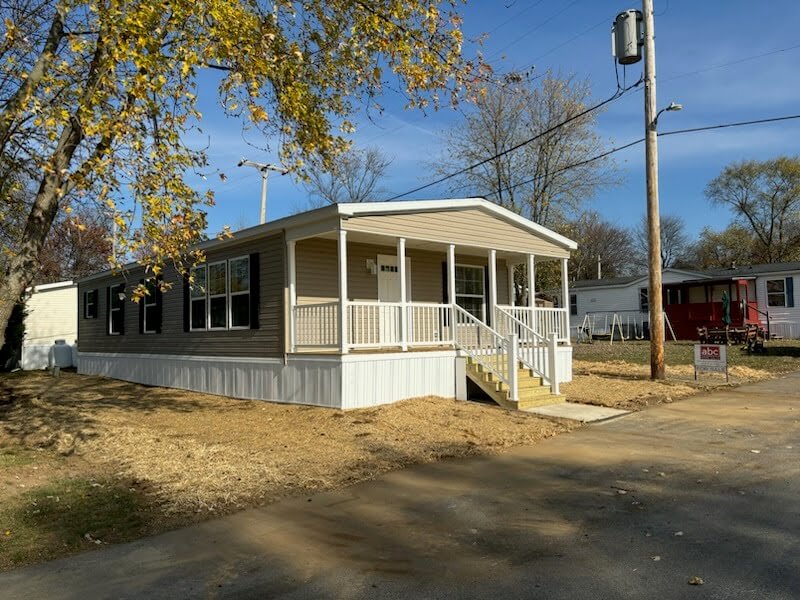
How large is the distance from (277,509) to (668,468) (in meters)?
→ 4.08

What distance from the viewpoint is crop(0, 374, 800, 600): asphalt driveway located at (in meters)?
3.84

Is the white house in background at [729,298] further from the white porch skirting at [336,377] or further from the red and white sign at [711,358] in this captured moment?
the white porch skirting at [336,377]

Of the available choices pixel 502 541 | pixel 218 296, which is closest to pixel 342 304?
pixel 218 296

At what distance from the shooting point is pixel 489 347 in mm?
12172

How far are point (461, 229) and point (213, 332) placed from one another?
5791 mm

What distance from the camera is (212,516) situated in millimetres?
5520

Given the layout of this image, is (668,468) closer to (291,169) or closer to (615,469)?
(615,469)

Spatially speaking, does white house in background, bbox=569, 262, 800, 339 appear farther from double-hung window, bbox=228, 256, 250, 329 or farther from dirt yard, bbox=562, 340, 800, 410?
double-hung window, bbox=228, 256, 250, 329

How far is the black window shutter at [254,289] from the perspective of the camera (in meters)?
12.3

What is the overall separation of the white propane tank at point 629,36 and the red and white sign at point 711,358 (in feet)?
21.7

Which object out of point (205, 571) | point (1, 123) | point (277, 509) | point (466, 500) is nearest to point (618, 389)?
point (466, 500)

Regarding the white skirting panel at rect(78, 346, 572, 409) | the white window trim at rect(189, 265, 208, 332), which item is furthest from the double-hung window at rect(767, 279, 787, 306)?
the white window trim at rect(189, 265, 208, 332)

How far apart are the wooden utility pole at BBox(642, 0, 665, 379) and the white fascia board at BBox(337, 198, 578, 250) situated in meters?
2.18

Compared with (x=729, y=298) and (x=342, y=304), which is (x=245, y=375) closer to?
(x=342, y=304)
